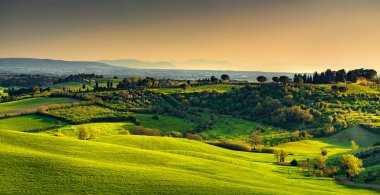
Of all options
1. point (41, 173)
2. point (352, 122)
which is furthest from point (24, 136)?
point (352, 122)

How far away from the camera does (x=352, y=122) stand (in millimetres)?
150375

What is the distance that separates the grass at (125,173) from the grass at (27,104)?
88934mm

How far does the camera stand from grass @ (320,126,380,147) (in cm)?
13575

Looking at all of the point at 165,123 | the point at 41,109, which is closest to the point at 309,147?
the point at 165,123

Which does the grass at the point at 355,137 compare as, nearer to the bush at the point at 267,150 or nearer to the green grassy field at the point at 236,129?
the green grassy field at the point at 236,129

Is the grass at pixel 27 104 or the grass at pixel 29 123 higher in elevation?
the grass at pixel 27 104

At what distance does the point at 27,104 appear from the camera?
16850 centimetres

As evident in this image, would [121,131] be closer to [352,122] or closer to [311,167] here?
[311,167]

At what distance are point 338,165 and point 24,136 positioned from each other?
223 feet

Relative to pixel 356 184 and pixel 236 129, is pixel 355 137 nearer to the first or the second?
pixel 236 129

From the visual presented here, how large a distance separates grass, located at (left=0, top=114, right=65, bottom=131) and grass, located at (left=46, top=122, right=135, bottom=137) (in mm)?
6498

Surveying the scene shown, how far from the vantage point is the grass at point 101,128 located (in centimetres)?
12641

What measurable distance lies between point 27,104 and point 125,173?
414 ft

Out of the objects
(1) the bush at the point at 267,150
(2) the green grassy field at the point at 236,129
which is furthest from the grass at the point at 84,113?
(1) the bush at the point at 267,150
